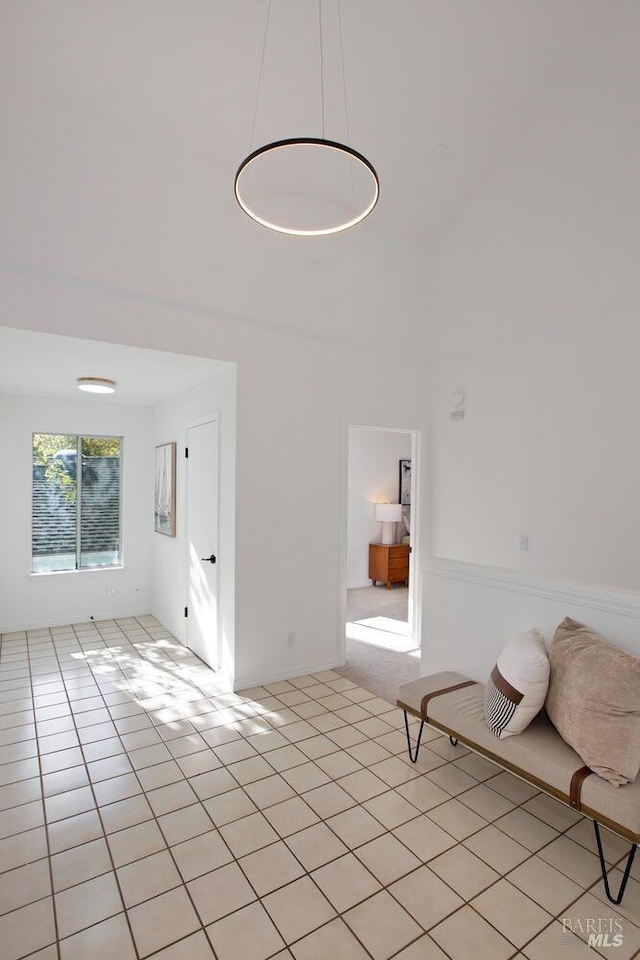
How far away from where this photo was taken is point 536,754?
2.11 meters

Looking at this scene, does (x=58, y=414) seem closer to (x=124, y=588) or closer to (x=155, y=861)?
(x=124, y=588)

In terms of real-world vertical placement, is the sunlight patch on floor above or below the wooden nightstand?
below

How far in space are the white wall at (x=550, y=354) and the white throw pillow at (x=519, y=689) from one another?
0.37 metres

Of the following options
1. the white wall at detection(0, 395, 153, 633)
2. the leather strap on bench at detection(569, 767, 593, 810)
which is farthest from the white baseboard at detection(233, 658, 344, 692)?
the white wall at detection(0, 395, 153, 633)

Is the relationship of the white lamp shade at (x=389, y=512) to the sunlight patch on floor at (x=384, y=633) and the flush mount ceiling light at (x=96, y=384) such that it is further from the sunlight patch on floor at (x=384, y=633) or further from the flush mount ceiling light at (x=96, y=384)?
the flush mount ceiling light at (x=96, y=384)

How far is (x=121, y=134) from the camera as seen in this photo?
3.15m

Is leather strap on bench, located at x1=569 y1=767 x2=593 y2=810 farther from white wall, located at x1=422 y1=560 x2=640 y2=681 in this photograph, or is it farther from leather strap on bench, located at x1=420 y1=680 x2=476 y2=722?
leather strap on bench, located at x1=420 y1=680 x2=476 y2=722

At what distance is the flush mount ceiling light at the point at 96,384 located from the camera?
430 cm

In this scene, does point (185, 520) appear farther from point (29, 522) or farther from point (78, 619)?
point (78, 619)

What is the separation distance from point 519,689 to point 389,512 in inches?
202

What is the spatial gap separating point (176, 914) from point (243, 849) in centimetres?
38

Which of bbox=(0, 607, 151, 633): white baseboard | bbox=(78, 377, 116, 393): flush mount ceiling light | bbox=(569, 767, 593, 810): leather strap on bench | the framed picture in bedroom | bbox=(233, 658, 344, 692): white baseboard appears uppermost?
bbox=(78, 377, 116, 393): flush mount ceiling light

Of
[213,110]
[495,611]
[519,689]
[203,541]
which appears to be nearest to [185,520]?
[203,541]

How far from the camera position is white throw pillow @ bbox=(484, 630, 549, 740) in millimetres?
2205
